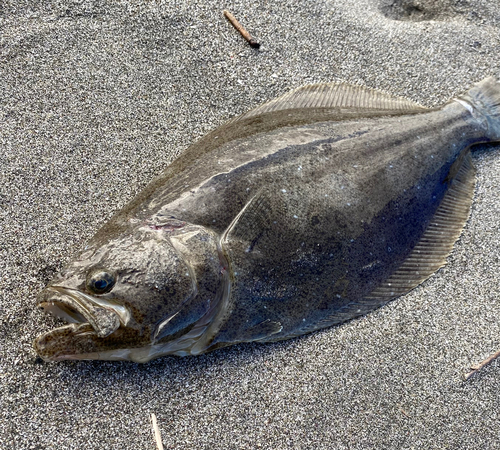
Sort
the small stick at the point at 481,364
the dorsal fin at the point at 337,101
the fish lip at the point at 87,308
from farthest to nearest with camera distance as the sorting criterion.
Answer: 1. the dorsal fin at the point at 337,101
2. the small stick at the point at 481,364
3. the fish lip at the point at 87,308

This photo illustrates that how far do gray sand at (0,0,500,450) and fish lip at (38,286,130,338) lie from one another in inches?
15.9

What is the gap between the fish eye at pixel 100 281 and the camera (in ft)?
6.55

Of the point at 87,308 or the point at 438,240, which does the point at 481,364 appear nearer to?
the point at 438,240

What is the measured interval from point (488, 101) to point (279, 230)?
1.98m

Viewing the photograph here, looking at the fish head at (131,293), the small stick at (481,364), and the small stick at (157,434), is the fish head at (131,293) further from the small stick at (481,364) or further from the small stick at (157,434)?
the small stick at (481,364)

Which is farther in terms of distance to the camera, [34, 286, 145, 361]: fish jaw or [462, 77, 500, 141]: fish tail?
[462, 77, 500, 141]: fish tail

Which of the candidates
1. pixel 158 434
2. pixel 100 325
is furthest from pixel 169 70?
pixel 158 434

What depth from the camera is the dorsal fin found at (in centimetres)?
295

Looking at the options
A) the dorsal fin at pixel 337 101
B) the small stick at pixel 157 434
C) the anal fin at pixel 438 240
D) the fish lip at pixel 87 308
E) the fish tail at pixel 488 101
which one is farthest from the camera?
the fish tail at pixel 488 101

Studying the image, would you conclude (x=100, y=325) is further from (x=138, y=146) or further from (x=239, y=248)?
(x=138, y=146)

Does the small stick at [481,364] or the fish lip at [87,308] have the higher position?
the fish lip at [87,308]

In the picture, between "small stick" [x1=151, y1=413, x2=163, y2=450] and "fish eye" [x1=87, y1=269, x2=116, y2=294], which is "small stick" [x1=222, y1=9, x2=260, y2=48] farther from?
"small stick" [x1=151, y1=413, x2=163, y2=450]

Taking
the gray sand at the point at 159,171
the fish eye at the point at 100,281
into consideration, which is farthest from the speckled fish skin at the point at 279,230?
the gray sand at the point at 159,171

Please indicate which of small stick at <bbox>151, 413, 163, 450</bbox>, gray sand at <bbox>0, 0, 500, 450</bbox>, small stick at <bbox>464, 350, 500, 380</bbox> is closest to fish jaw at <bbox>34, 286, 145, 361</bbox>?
gray sand at <bbox>0, 0, 500, 450</bbox>
